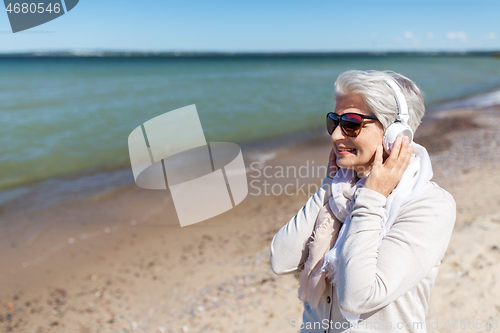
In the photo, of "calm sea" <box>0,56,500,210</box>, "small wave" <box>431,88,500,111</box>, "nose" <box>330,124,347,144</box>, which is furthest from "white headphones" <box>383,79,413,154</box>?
"small wave" <box>431,88,500,111</box>

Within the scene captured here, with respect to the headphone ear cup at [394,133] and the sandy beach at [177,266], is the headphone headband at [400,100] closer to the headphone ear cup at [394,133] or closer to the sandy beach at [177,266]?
the headphone ear cup at [394,133]

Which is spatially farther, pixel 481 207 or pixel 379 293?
pixel 481 207

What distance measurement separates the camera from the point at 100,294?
4.76m

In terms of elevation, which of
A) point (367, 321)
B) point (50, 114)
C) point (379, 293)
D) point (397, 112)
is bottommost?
point (50, 114)

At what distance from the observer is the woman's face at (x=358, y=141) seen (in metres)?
1.62

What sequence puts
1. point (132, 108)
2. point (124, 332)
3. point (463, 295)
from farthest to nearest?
1. point (132, 108)
2. point (124, 332)
3. point (463, 295)

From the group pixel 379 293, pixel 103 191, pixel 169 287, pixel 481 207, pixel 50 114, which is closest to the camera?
pixel 379 293

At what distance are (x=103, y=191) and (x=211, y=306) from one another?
512 cm

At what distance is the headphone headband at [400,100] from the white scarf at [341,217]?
14 cm

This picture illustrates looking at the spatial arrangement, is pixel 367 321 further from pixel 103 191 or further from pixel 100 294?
pixel 103 191

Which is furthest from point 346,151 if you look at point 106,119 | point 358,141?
point 106,119

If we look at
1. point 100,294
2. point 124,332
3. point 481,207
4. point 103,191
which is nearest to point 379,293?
point 124,332

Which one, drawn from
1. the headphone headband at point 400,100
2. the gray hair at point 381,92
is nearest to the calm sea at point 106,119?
the gray hair at point 381,92

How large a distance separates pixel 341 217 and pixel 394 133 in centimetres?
45
